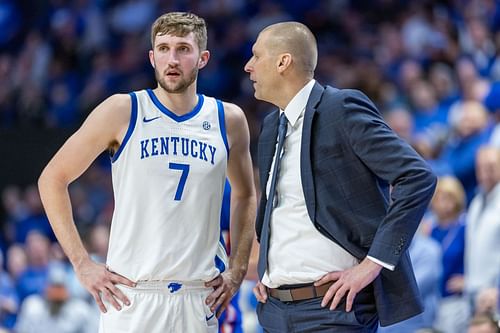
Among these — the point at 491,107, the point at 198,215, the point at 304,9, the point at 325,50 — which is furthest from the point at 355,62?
the point at 198,215

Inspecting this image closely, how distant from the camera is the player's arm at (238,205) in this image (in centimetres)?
467

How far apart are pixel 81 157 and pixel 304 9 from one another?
9.15 m

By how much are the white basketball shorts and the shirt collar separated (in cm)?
85

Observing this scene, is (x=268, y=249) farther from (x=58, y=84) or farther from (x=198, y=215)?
(x=58, y=84)

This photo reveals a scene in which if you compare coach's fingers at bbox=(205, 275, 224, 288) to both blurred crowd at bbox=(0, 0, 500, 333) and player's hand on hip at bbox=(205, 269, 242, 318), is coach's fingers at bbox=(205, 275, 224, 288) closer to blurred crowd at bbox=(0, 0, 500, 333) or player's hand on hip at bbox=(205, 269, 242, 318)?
player's hand on hip at bbox=(205, 269, 242, 318)

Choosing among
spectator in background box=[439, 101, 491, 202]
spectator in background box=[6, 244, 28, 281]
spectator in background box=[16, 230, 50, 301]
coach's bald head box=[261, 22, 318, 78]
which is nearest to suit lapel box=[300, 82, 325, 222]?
coach's bald head box=[261, 22, 318, 78]

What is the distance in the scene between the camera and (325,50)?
41.1 ft

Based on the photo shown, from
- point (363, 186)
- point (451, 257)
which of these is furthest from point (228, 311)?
point (451, 257)

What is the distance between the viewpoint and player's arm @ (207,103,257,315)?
4.67m

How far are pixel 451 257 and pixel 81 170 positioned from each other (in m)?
3.61

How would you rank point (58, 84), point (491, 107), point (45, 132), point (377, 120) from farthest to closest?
point (58, 84) < point (45, 132) < point (491, 107) < point (377, 120)

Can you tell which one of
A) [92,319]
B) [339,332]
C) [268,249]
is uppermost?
[268,249]

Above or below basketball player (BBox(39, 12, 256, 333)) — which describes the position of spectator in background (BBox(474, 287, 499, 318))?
below

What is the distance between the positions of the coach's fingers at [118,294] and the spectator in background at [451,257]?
332 cm
